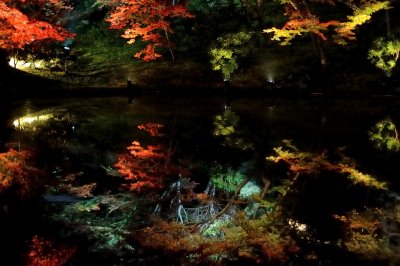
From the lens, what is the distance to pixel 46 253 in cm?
452

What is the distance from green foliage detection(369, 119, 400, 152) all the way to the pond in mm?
160

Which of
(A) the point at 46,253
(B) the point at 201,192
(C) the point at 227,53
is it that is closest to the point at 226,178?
(B) the point at 201,192

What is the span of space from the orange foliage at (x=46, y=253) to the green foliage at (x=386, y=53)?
2041cm

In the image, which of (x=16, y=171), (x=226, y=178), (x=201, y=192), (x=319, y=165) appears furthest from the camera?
(x=319, y=165)

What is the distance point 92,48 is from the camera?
29.2 metres

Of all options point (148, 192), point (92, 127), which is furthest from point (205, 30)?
point (148, 192)

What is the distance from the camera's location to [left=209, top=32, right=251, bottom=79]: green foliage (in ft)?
71.9

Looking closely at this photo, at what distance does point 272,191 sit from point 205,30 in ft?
76.8

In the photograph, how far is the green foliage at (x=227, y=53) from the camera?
21906mm

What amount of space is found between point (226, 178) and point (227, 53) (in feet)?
49.5

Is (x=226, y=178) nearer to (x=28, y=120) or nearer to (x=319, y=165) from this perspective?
(x=319, y=165)

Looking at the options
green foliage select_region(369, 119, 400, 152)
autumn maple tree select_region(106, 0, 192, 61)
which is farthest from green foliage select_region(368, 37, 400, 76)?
autumn maple tree select_region(106, 0, 192, 61)

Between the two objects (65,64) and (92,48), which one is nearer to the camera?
(65,64)

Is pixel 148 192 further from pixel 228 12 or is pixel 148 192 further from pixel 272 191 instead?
pixel 228 12
